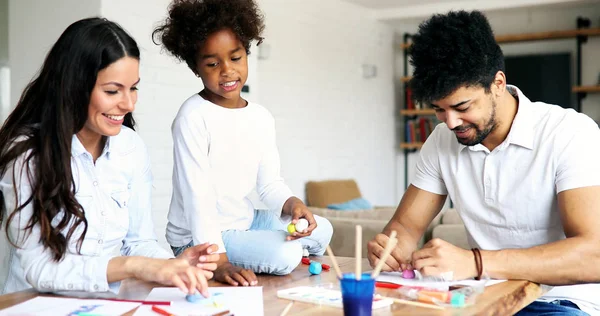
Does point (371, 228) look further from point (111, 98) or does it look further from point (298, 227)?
point (111, 98)

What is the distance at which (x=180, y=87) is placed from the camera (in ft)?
14.5

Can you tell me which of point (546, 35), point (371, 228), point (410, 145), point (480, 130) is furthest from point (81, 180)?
point (546, 35)

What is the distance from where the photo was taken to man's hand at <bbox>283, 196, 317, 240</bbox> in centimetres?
198

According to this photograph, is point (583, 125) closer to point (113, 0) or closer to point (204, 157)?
point (204, 157)

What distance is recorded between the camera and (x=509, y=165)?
1.94 metres

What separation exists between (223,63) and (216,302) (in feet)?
3.41

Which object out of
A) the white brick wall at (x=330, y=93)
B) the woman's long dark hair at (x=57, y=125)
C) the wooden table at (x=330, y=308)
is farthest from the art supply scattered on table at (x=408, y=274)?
the white brick wall at (x=330, y=93)

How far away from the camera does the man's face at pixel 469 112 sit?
188 cm

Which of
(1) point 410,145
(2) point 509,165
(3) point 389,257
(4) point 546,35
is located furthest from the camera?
(1) point 410,145

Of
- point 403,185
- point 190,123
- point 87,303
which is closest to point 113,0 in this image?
point 190,123

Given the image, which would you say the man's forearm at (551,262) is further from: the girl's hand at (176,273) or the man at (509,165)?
the girl's hand at (176,273)

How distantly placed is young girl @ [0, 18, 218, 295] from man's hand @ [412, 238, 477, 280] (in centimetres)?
50

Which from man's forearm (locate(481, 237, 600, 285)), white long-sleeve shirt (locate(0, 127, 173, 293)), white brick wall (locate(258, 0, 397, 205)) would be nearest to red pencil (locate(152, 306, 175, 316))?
white long-sleeve shirt (locate(0, 127, 173, 293))

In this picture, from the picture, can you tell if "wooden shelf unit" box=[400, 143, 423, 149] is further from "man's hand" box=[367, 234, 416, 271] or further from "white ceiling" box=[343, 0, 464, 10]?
"man's hand" box=[367, 234, 416, 271]
